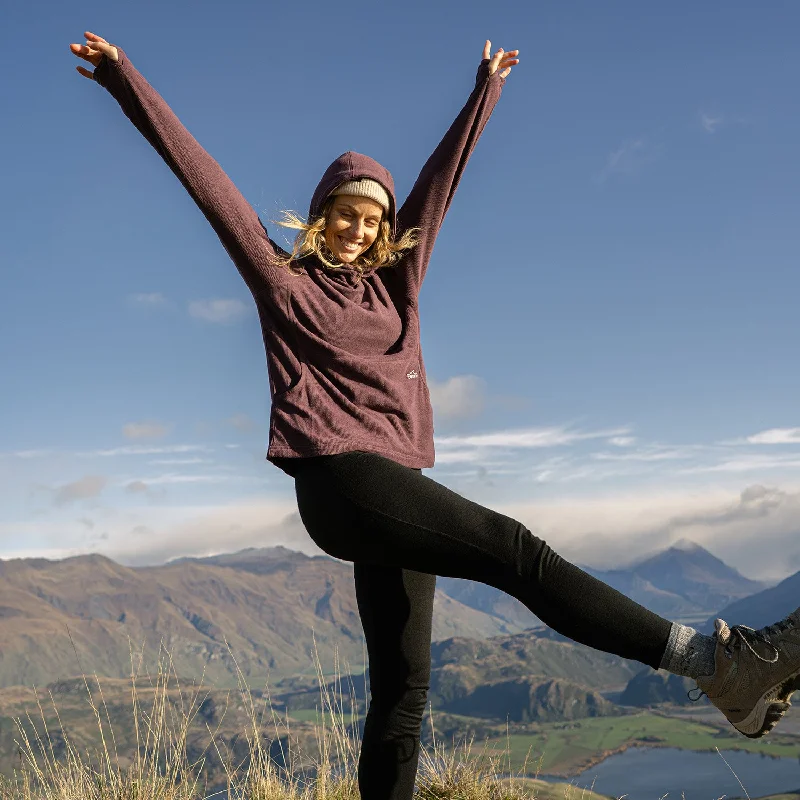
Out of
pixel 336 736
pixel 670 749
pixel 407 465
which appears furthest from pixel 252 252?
pixel 670 749

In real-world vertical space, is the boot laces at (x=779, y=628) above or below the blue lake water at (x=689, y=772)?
above

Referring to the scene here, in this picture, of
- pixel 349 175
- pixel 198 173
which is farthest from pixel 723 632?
pixel 198 173

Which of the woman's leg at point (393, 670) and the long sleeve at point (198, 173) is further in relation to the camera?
the woman's leg at point (393, 670)

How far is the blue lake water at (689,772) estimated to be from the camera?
14225 centimetres

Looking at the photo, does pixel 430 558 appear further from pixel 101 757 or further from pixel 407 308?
pixel 101 757

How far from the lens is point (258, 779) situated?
4.40 m

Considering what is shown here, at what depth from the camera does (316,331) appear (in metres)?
2.84

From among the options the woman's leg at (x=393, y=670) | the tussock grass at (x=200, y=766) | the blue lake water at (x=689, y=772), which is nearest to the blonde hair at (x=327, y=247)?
the woman's leg at (x=393, y=670)

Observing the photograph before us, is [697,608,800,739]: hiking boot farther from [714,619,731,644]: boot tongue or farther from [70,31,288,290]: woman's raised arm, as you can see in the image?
[70,31,288,290]: woman's raised arm

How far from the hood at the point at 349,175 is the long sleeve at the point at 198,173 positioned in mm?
311

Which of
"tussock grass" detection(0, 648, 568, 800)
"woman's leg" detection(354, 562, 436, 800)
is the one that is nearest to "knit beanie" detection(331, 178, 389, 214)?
"woman's leg" detection(354, 562, 436, 800)

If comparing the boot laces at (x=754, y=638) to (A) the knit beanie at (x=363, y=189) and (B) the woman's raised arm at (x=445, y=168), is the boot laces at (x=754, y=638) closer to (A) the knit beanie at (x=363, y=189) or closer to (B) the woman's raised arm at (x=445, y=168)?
(B) the woman's raised arm at (x=445, y=168)

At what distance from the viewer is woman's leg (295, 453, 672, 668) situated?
7.38 ft

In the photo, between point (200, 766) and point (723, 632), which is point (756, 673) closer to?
point (723, 632)
